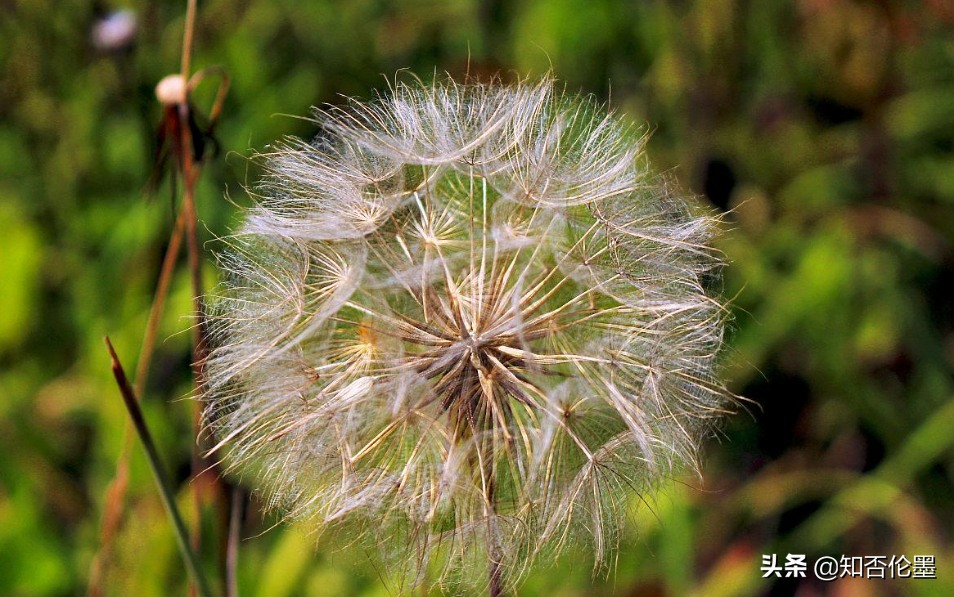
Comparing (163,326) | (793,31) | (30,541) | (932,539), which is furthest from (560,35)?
(30,541)

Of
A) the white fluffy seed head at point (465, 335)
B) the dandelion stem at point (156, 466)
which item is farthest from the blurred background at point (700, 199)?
the dandelion stem at point (156, 466)

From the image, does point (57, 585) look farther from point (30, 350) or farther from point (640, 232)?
point (640, 232)

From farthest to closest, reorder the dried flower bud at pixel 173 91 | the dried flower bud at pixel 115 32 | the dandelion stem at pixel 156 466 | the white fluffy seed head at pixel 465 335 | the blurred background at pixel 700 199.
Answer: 1. the dried flower bud at pixel 115 32
2. the blurred background at pixel 700 199
3. the dried flower bud at pixel 173 91
4. the white fluffy seed head at pixel 465 335
5. the dandelion stem at pixel 156 466

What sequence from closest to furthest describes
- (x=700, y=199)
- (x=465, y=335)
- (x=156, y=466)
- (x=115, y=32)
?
1. (x=156, y=466)
2. (x=465, y=335)
3. (x=700, y=199)
4. (x=115, y=32)

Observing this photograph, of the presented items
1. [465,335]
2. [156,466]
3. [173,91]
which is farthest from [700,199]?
[156,466]

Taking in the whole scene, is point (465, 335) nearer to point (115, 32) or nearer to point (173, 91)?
point (173, 91)

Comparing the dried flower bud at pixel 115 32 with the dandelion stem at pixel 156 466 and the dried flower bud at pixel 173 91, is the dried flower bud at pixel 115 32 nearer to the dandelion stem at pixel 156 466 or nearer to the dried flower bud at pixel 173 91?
the dried flower bud at pixel 173 91
